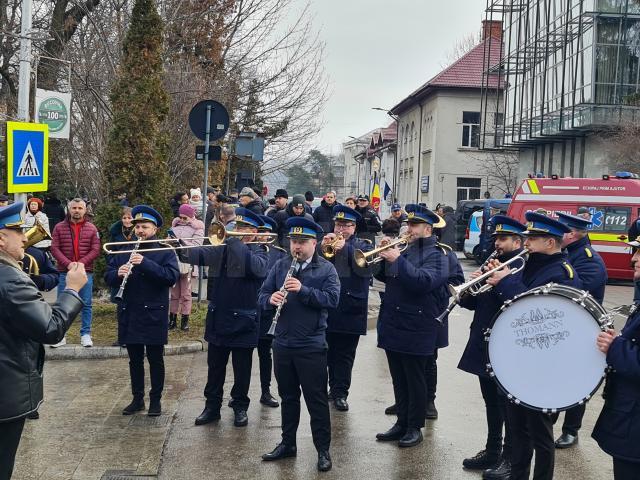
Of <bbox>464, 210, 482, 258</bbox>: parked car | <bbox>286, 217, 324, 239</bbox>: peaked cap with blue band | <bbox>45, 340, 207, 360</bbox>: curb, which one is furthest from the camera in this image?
<bbox>464, 210, 482, 258</bbox>: parked car

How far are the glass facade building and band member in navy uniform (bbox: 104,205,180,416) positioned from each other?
79.3 feet

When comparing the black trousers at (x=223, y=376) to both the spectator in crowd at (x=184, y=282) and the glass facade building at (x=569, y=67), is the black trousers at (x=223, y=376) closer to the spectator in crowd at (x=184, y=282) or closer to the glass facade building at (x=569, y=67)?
the spectator in crowd at (x=184, y=282)

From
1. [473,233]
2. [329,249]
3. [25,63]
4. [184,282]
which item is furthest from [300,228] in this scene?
[473,233]

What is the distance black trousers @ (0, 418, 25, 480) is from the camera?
4723mm

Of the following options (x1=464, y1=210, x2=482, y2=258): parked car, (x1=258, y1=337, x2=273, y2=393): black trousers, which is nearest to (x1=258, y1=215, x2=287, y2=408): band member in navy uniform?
(x1=258, y1=337, x2=273, y2=393): black trousers

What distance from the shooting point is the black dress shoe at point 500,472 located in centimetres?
658

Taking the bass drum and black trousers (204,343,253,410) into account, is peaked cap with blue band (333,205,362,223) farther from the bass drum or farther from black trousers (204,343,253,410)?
the bass drum

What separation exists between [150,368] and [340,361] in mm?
1958

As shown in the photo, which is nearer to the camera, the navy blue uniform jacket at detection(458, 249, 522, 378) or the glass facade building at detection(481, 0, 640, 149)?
the navy blue uniform jacket at detection(458, 249, 522, 378)

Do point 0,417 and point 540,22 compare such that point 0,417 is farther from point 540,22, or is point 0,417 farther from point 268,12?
point 540,22

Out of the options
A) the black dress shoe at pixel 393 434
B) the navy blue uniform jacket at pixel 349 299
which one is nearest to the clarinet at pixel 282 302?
the black dress shoe at pixel 393 434

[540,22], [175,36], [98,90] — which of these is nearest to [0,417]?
[98,90]

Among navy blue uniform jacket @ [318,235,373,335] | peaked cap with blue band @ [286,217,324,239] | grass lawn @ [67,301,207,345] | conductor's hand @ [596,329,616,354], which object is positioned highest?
peaked cap with blue band @ [286,217,324,239]

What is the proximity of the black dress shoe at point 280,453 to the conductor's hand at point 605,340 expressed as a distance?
9.95ft
